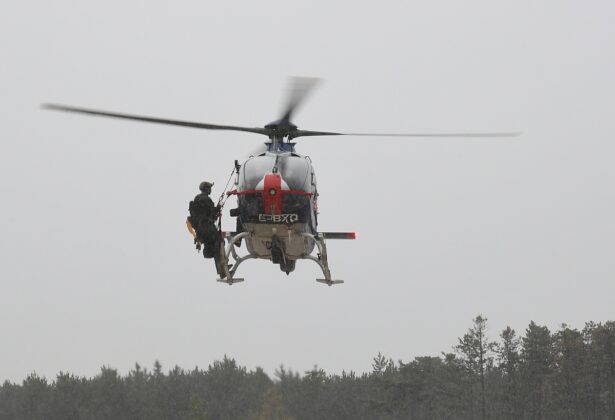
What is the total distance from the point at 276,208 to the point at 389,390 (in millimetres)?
80626

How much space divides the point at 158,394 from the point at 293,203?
293 ft

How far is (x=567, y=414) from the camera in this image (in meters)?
90.3

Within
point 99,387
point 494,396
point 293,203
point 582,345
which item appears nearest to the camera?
point 293,203

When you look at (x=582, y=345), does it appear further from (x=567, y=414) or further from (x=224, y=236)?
(x=224, y=236)

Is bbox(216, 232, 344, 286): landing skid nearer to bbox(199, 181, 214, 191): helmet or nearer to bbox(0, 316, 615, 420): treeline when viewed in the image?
bbox(199, 181, 214, 191): helmet

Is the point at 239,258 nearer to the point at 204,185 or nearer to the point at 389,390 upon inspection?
the point at 204,185

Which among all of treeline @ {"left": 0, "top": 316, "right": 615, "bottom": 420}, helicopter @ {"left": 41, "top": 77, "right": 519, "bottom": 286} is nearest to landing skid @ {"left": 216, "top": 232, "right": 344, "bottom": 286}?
helicopter @ {"left": 41, "top": 77, "right": 519, "bottom": 286}

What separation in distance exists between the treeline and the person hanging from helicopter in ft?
196

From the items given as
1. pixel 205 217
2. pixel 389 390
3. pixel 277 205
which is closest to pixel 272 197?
pixel 277 205

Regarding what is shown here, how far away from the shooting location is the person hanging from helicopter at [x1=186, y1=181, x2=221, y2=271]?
22.1 meters

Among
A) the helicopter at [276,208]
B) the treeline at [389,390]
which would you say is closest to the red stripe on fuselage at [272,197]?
the helicopter at [276,208]

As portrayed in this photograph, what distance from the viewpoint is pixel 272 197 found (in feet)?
73.4

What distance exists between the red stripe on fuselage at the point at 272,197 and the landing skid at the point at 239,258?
3.23ft

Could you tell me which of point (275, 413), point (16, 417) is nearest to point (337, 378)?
point (275, 413)
